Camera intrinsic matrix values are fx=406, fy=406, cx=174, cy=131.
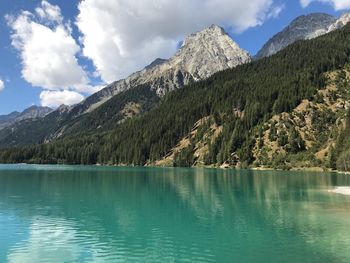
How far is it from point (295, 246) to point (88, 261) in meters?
19.1

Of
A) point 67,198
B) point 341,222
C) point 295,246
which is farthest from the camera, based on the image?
point 67,198

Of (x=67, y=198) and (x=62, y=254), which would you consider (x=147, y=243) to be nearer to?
(x=62, y=254)

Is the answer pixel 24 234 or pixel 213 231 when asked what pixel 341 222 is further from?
pixel 24 234

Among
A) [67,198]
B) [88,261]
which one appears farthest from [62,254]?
[67,198]

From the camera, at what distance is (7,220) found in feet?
176

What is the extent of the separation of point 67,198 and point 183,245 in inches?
1750

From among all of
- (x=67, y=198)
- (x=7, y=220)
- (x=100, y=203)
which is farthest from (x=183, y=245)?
(x=67, y=198)

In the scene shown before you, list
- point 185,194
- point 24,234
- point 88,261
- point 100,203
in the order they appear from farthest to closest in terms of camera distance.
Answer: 1. point 185,194
2. point 100,203
3. point 24,234
4. point 88,261

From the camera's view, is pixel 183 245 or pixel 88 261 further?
pixel 183 245

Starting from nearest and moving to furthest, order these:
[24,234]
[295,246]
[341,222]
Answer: [295,246] < [24,234] < [341,222]

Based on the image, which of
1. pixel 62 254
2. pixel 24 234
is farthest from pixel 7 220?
pixel 62 254

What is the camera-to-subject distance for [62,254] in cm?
3594

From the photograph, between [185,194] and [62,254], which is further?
A: [185,194]

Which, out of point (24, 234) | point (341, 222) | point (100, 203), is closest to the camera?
point (24, 234)
